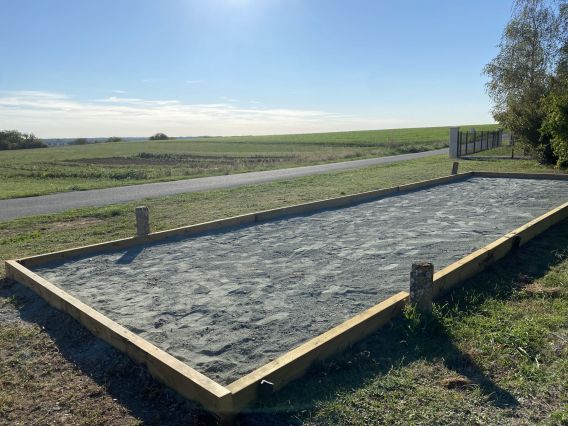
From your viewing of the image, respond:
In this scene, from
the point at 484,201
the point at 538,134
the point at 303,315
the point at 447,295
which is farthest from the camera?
the point at 538,134

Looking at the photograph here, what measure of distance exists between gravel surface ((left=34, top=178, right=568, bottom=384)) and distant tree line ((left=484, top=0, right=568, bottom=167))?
471 inches

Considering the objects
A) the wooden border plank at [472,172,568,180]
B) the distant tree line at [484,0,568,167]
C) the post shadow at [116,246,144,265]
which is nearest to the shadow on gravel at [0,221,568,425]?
the post shadow at [116,246,144,265]

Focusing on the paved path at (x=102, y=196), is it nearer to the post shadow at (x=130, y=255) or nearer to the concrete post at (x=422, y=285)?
the post shadow at (x=130, y=255)

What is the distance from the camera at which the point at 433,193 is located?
35.9ft

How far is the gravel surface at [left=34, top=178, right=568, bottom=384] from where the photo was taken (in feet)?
11.8

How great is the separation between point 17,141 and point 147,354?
73.2m

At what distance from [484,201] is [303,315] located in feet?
22.6

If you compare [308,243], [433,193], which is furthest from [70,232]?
[433,193]

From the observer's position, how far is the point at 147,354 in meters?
3.25

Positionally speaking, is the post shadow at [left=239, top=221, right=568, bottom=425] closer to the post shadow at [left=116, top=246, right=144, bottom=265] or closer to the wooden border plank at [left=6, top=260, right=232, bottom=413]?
the wooden border plank at [left=6, top=260, right=232, bottom=413]

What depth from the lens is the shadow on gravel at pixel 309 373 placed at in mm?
2781

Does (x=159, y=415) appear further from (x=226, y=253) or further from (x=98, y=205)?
(x=98, y=205)

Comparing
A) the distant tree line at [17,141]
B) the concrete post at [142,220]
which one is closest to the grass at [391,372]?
the concrete post at [142,220]

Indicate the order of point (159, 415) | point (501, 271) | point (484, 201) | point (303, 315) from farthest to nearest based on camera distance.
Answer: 1. point (484, 201)
2. point (501, 271)
3. point (303, 315)
4. point (159, 415)
